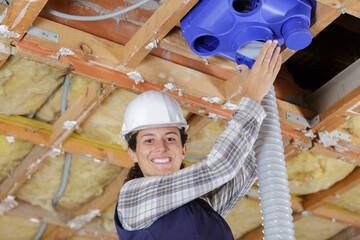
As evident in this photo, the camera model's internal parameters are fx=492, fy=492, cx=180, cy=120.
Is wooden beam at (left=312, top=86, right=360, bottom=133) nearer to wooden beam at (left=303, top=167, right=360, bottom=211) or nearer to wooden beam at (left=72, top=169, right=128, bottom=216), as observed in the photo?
wooden beam at (left=303, top=167, right=360, bottom=211)

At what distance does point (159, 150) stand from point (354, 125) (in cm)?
152

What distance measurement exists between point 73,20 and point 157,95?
0.67 meters

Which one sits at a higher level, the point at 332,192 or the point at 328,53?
the point at 328,53

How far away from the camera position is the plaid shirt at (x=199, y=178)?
1.41 m

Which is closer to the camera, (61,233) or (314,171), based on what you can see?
(314,171)

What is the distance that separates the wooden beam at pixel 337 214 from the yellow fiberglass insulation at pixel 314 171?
0.84ft

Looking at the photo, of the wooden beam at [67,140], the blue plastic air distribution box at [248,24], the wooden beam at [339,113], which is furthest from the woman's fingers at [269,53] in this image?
the wooden beam at [67,140]

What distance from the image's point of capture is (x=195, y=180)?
141cm

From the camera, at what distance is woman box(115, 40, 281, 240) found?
1.41 metres

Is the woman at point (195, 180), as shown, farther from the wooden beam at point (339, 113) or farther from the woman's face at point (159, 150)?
the wooden beam at point (339, 113)

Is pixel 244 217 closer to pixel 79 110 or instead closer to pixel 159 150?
pixel 79 110

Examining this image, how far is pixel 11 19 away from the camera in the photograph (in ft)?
6.35

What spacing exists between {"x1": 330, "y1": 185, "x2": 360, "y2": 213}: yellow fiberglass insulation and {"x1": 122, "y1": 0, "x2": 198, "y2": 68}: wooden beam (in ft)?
6.38

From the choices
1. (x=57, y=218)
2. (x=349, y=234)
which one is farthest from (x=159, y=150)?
(x=349, y=234)
